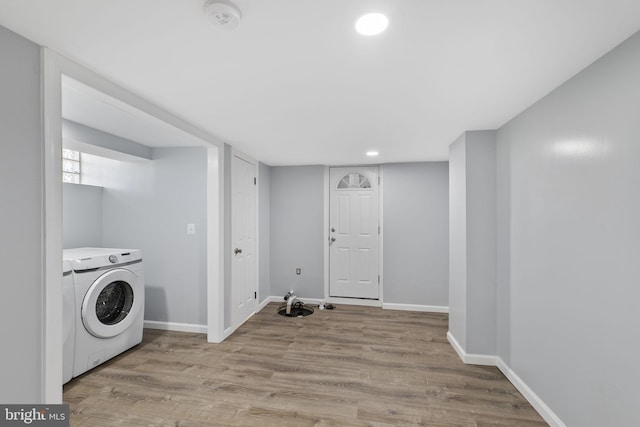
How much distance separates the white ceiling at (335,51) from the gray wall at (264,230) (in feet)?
6.70

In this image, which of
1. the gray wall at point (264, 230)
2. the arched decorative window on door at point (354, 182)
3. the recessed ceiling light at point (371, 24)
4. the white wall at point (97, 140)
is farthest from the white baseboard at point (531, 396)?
the white wall at point (97, 140)

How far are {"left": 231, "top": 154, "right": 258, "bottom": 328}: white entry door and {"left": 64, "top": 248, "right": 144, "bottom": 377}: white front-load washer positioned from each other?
989 mm

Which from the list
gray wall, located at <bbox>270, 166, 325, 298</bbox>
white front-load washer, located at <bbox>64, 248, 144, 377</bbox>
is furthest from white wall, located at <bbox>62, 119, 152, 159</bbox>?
gray wall, located at <bbox>270, 166, 325, 298</bbox>

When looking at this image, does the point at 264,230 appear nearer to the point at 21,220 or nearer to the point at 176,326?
the point at 176,326

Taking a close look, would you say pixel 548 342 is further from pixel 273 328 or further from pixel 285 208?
pixel 285 208

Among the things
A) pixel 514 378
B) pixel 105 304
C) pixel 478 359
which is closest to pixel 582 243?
pixel 514 378

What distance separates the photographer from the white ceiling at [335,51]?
110 centimetres

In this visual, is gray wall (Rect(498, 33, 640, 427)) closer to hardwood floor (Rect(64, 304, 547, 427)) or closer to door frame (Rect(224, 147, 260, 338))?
hardwood floor (Rect(64, 304, 547, 427))

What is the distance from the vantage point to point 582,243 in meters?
1.58

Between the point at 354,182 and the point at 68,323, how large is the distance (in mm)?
3670

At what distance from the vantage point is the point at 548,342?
187 cm

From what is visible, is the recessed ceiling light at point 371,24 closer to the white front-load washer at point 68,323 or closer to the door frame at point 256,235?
the door frame at point 256,235

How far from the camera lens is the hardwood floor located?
1.92 m

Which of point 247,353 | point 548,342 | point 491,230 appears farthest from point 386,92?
point 247,353
